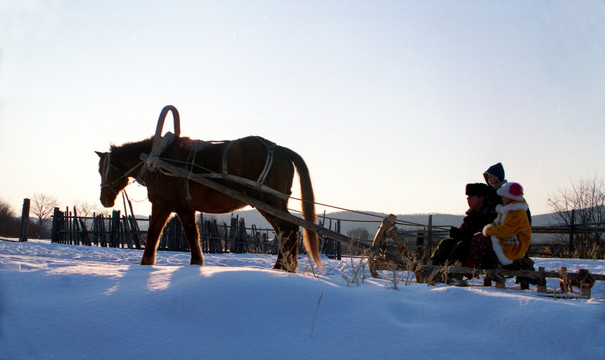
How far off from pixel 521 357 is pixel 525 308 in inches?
18.4

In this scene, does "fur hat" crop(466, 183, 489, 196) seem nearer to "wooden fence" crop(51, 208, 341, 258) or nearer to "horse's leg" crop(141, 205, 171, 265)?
"horse's leg" crop(141, 205, 171, 265)

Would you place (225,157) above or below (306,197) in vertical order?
above

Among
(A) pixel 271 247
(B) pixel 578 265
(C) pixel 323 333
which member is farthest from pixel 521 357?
(A) pixel 271 247

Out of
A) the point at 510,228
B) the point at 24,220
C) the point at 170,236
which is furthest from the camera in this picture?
the point at 170,236

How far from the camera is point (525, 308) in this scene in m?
2.42

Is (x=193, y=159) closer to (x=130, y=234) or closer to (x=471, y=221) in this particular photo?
(x=471, y=221)

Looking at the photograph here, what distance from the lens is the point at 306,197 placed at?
564 centimetres

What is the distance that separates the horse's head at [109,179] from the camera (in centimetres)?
651

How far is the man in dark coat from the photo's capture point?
4688mm

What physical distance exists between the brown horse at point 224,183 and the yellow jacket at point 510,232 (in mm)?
1863

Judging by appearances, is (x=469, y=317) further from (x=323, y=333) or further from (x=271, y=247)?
(x=271, y=247)

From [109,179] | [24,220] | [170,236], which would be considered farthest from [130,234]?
[109,179]

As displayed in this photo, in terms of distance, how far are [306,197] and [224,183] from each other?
1.01 m

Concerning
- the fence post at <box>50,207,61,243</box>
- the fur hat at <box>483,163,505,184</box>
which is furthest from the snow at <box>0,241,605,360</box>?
the fence post at <box>50,207,61,243</box>
